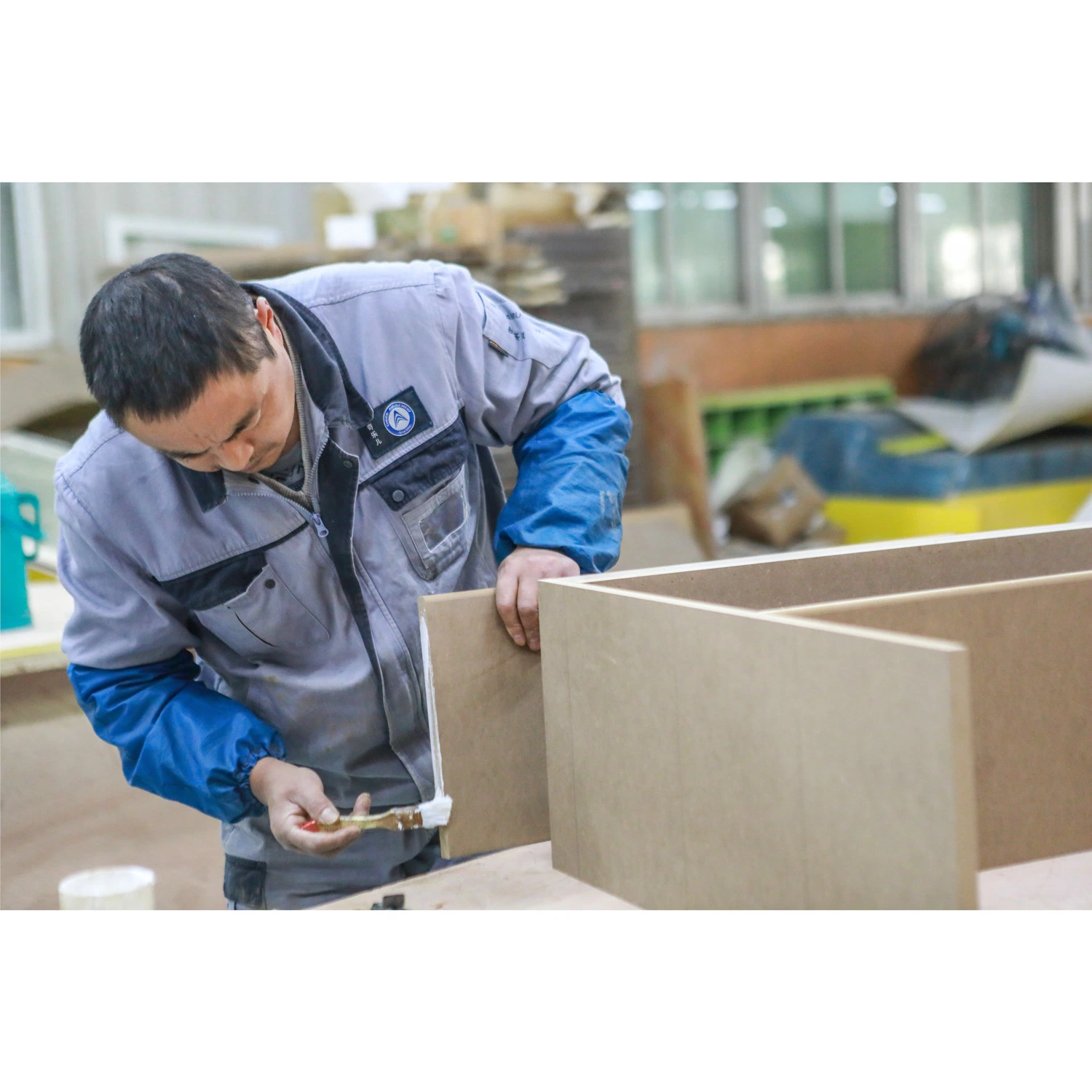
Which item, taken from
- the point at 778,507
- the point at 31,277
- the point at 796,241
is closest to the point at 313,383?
the point at 778,507

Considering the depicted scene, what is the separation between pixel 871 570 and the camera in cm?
139

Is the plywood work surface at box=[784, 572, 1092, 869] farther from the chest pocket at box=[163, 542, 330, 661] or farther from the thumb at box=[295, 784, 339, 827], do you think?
the chest pocket at box=[163, 542, 330, 661]

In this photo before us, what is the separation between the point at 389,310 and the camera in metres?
1.57

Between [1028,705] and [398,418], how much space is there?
2.72 feet

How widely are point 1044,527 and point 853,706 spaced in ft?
2.17

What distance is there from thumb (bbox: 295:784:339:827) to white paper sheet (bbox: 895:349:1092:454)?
5.01 m

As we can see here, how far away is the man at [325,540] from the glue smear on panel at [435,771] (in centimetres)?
10

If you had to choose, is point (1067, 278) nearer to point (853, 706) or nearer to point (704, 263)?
point (704, 263)

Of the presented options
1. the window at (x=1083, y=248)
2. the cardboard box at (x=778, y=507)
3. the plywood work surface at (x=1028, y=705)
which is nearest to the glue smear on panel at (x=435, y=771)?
the plywood work surface at (x=1028, y=705)

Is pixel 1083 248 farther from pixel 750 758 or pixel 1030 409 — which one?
pixel 750 758

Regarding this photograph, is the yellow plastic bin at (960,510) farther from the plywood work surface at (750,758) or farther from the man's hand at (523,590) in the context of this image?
the plywood work surface at (750,758)

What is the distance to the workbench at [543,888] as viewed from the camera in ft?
3.84

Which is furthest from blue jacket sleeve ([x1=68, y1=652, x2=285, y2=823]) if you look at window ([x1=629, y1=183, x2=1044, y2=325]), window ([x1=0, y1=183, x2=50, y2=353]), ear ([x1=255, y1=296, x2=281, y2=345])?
window ([x1=629, y1=183, x2=1044, y2=325])

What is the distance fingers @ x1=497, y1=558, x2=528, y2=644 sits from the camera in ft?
4.47
